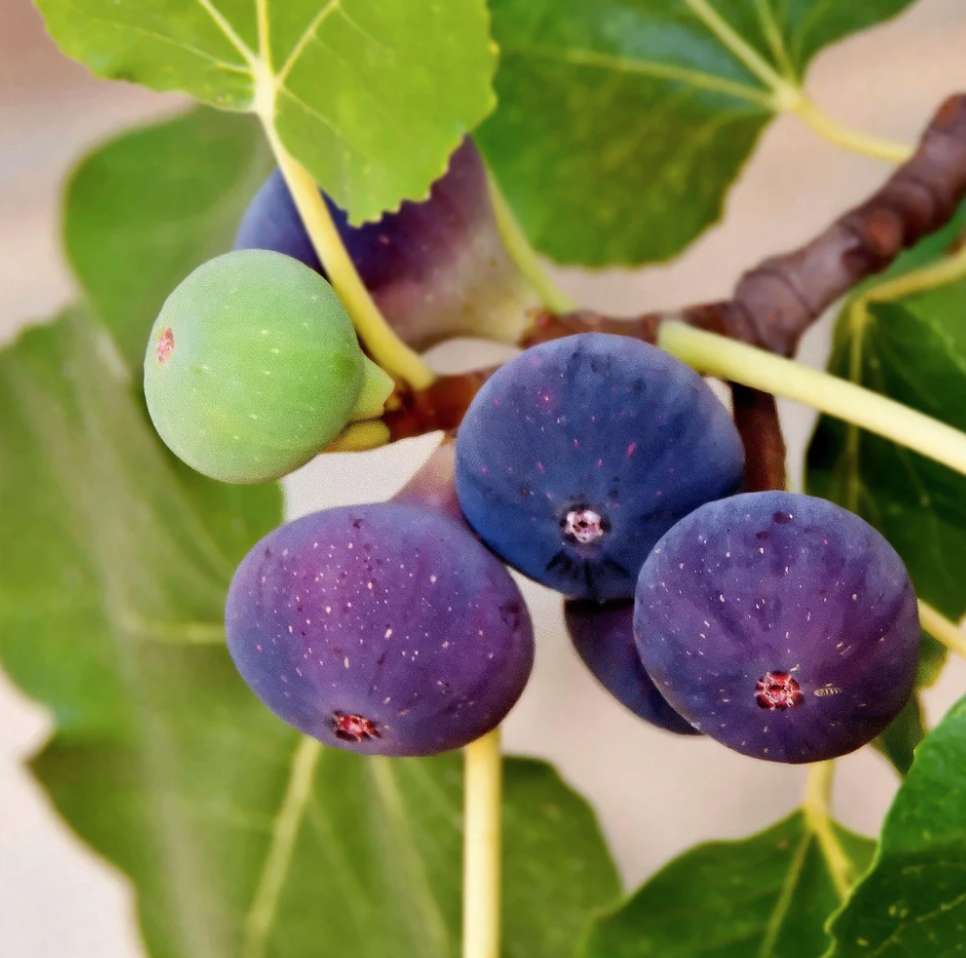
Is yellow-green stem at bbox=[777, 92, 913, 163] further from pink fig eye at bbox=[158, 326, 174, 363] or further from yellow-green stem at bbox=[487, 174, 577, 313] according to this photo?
pink fig eye at bbox=[158, 326, 174, 363]

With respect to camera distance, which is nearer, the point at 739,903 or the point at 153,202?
the point at 739,903

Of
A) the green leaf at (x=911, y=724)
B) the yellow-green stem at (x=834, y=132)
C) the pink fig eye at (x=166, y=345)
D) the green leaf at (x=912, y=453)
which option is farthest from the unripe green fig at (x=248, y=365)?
the yellow-green stem at (x=834, y=132)

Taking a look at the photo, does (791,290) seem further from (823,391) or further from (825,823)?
(825,823)

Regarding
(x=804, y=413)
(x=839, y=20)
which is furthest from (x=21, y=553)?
(x=839, y=20)

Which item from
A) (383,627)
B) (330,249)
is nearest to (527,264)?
(330,249)

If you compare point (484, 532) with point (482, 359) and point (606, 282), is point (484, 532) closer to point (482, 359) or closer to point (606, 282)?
point (482, 359)

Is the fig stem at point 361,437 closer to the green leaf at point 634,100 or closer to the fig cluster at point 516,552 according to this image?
the fig cluster at point 516,552

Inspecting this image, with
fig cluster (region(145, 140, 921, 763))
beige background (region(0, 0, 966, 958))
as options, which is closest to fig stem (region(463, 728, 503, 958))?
fig cluster (region(145, 140, 921, 763))
